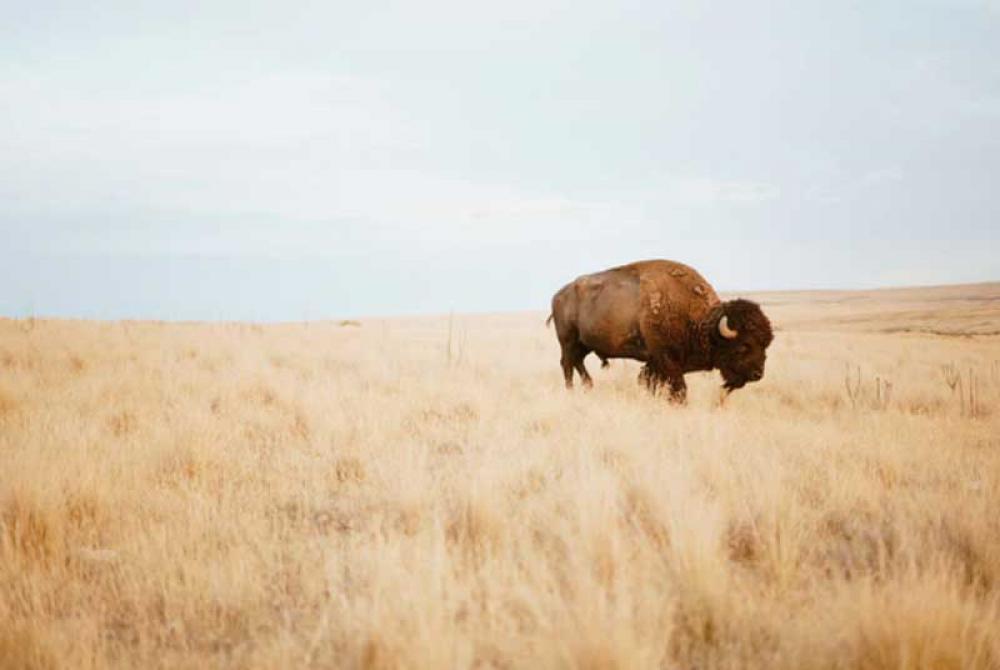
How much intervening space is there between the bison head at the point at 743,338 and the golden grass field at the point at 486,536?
1.04 meters

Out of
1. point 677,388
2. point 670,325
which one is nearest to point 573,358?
point 670,325

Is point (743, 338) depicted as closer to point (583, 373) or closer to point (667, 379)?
point (667, 379)

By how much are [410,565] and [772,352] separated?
1883 centimetres

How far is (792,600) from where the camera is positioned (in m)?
2.61

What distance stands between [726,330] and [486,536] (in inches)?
228

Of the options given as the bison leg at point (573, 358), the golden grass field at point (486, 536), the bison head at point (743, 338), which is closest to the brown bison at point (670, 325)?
the bison head at point (743, 338)

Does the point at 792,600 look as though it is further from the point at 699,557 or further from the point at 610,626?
the point at 610,626

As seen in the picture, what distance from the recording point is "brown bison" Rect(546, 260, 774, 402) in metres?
8.06

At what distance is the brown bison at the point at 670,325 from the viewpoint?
317 inches

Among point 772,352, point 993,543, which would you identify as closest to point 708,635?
point 993,543

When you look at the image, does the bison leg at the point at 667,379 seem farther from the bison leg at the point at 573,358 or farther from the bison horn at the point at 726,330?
the bison leg at the point at 573,358

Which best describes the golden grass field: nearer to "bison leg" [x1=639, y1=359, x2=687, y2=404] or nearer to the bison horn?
the bison horn

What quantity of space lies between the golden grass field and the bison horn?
1294 millimetres

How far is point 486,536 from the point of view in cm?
324
